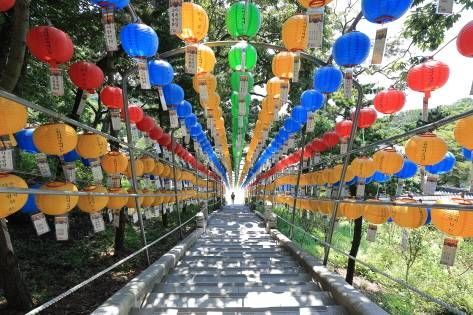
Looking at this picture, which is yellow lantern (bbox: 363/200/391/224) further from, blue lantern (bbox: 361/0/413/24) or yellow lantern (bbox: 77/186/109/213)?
yellow lantern (bbox: 77/186/109/213)

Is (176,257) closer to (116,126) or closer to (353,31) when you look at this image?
(116,126)

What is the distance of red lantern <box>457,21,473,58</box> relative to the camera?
2979 millimetres

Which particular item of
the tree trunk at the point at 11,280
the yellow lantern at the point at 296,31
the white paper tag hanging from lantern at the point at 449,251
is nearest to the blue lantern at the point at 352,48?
the yellow lantern at the point at 296,31

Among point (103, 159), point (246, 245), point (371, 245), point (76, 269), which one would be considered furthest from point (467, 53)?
point (371, 245)

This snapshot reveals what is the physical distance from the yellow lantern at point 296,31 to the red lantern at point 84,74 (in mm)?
2389

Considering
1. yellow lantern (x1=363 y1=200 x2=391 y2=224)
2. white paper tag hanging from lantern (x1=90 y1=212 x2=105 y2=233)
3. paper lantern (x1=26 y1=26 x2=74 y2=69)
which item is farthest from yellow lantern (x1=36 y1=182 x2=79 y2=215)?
yellow lantern (x1=363 y1=200 x2=391 y2=224)

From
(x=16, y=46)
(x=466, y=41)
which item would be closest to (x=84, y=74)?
(x=16, y=46)

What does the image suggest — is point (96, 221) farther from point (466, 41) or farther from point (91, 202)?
point (466, 41)

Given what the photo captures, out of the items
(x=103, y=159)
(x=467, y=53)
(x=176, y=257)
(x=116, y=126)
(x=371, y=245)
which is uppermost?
(x=467, y=53)

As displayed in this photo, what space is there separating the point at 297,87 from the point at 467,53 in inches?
314

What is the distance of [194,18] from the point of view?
410cm

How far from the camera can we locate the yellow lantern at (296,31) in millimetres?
4141

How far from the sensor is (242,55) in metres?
5.14

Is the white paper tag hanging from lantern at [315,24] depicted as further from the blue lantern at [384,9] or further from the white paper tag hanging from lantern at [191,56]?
the white paper tag hanging from lantern at [191,56]
